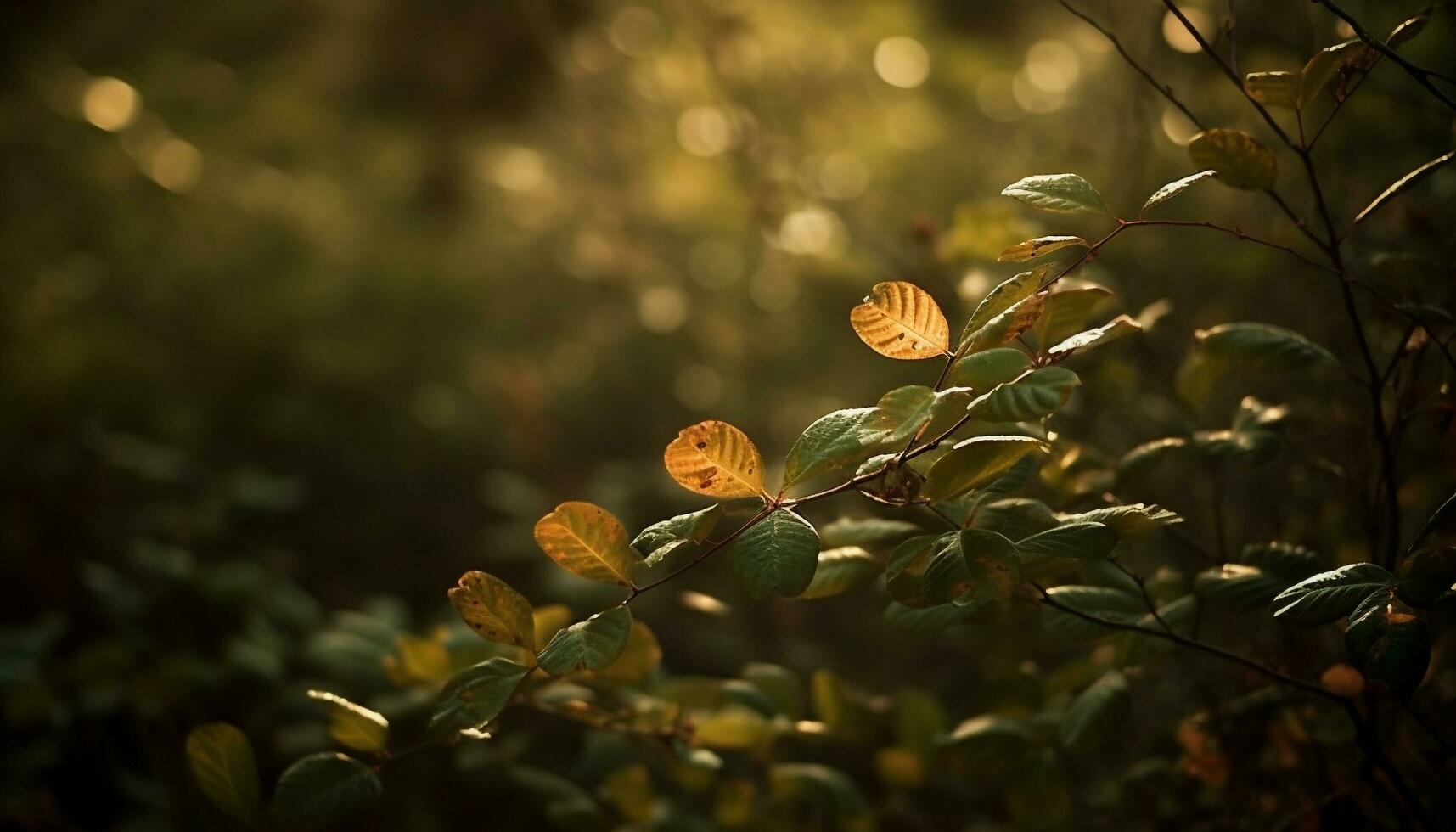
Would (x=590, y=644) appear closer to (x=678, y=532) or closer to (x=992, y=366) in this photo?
(x=678, y=532)

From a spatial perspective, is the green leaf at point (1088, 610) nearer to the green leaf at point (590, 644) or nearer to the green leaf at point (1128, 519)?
the green leaf at point (1128, 519)

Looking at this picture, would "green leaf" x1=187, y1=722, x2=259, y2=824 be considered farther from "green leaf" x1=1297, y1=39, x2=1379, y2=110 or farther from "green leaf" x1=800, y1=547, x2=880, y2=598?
"green leaf" x1=1297, y1=39, x2=1379, y2=110

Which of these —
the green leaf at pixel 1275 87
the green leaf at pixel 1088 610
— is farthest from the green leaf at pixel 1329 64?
the green leaf at pixel 1088 610

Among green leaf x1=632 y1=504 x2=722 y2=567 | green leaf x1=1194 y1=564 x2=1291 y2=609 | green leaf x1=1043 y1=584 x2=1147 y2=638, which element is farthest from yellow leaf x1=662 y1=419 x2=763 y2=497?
green leaf x1=1194 y1=564 x2=1291 y2=609

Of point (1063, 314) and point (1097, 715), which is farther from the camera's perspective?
point (1097, 715)

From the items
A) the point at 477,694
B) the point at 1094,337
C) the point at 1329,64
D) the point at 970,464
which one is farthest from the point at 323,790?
the point at 1329,64

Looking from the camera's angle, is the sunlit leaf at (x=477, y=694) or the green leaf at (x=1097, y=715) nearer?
the sunlit leaf at (x=477, y=694)
